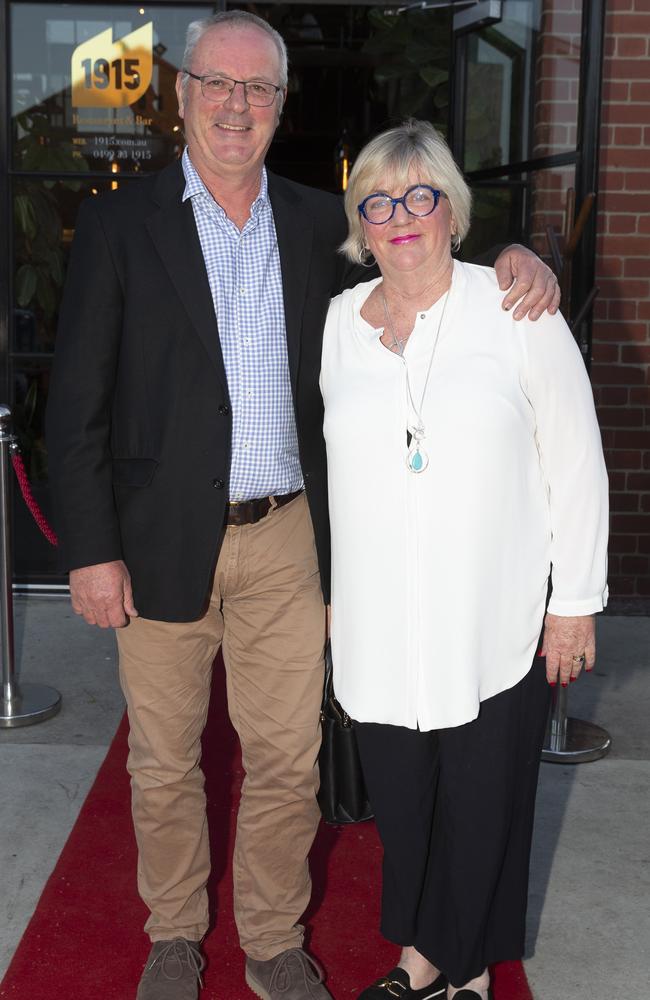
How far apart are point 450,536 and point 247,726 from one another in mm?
898

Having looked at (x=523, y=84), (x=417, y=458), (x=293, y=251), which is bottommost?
(x=417, y=458)

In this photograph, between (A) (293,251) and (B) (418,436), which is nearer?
(B) (418,436)

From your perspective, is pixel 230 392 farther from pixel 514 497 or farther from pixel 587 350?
pixel 587 350

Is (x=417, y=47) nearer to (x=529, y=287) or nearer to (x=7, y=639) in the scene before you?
(x=7, y=639)

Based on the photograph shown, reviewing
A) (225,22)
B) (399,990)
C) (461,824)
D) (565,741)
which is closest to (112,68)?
(225,22)

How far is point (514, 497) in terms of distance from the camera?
8.58 feet

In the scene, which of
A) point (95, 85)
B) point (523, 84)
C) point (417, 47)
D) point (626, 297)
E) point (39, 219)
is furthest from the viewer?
point (417, 47)

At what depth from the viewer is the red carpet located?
3.12m

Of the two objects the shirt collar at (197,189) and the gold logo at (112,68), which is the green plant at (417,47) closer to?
the gold logo at (112,68)

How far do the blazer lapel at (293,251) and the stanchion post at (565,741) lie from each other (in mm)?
2191

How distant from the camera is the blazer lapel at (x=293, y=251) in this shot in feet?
9.70

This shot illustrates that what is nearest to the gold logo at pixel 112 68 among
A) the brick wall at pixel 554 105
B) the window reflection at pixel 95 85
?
the window reflection at pixel 95 85

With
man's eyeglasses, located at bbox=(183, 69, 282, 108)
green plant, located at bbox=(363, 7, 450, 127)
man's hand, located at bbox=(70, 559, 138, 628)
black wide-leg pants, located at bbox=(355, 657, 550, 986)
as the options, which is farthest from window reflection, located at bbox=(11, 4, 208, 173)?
black wide-leg pants, located at bbox=(355, 657, 550, 986)

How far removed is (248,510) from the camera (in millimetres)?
2986
